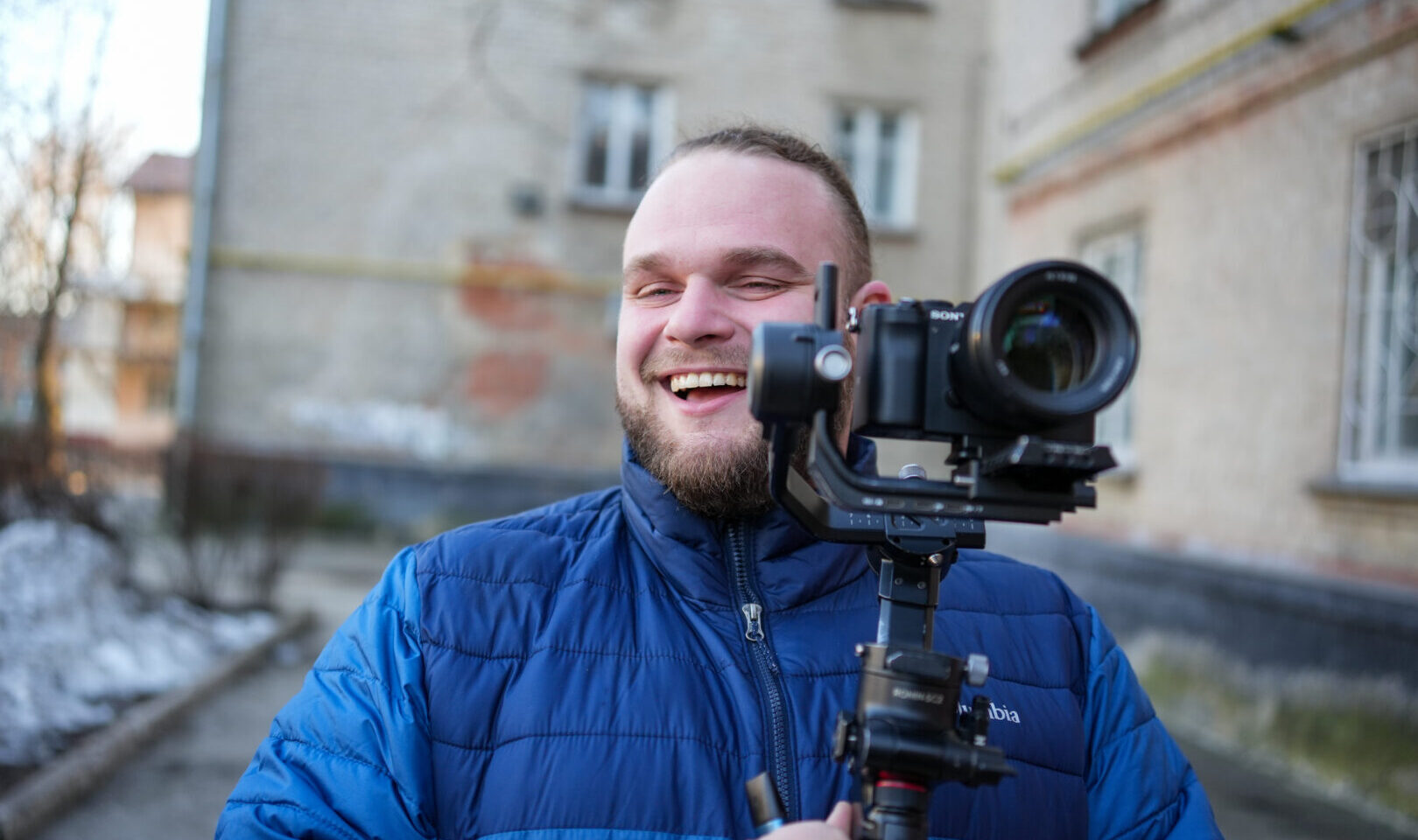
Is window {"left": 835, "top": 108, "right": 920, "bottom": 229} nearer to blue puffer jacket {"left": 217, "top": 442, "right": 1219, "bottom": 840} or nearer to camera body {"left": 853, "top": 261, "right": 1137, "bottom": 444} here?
blue puffer jacket {"left": 217, "top": 442, "right": 1219, "bottom": 840}

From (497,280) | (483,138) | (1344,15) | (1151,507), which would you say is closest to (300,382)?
(497,280)

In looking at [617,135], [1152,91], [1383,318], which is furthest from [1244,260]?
[617,135]

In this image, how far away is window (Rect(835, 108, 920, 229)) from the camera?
13102 millimetres

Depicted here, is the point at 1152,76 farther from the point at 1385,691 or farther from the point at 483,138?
the point at 483,138

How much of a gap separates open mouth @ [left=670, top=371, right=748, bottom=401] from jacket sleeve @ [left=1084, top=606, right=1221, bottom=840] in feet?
2.29

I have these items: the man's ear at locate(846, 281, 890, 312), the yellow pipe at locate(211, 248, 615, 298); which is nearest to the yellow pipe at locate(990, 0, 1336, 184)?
the yellow pipe at locate(211, 248, 615, 298)

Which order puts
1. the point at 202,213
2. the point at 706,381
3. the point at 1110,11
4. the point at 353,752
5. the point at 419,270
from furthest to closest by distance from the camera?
the point at 419,270
the point at 202,213
the point at 1110,11
the point at 706,381
the point at 353,752

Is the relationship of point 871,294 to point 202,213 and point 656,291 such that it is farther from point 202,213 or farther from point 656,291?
point 202,213

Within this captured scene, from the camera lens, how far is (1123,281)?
7.90 metres

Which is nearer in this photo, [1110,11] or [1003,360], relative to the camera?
[1003,360]

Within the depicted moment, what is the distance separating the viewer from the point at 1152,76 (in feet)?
24.6

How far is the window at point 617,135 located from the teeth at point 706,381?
1148 centimetres

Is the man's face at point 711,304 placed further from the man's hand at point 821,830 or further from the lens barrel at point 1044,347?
the man's hand at point 821,830

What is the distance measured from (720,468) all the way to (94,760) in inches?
151
